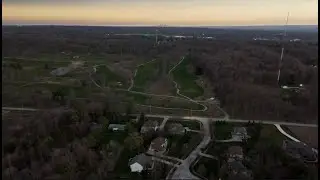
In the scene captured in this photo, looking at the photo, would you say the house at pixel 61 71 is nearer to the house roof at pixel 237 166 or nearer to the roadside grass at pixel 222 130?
the roadside grass at pixel 222 130

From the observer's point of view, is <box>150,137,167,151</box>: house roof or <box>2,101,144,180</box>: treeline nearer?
<box>2,101,144,180</box>: treeline

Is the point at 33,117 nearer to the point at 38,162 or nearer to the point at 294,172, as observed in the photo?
the point at 38,162

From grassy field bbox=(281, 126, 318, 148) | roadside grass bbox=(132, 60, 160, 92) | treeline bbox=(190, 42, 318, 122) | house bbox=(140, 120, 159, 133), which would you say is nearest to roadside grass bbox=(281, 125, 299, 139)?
grassy field bbox=(281, 126, 318, 148)

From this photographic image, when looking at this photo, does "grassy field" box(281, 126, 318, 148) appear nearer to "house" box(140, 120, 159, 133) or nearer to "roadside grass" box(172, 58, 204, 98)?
"house" box(140, 120, 159, 133)

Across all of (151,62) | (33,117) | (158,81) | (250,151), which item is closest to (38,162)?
(33,117)

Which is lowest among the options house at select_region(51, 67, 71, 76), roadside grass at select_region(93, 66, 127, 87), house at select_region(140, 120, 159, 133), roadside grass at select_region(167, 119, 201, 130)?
roadside grass at select_region(167, 119, 201, 130)

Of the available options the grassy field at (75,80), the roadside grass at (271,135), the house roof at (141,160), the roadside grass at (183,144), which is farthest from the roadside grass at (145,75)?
the house roof at (141,160)

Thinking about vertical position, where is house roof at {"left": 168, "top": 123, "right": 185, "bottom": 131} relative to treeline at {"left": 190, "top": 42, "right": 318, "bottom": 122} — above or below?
below

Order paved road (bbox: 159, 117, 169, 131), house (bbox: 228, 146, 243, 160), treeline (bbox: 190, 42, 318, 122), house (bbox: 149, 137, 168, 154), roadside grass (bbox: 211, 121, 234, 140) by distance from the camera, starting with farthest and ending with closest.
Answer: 1. treeline (bbox: 190, 42, 318, 122)
2. paved road (bbox: 159, 117, 169, 131)
3. roadside grass (bbox: 211, 121, 234, 140)
4. house (bbox: 149, 137, 168, 154)
5. house (bbox: 228, 146, 243, 160)
